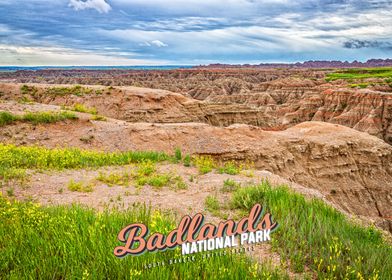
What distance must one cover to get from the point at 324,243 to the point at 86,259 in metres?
3.06

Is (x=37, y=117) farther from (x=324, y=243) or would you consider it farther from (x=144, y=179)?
(x=324, y=243)

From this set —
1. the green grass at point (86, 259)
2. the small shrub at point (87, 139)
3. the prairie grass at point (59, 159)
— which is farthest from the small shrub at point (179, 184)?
the small shrub at point (87, 139)

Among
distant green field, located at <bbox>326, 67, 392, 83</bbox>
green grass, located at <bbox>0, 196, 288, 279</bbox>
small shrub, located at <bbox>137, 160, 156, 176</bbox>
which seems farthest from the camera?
distant green field, located at <bbox>326, 67, 392, 83</bbox>

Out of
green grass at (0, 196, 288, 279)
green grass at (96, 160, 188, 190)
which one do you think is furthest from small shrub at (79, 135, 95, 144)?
green grass at (0, 196, 288, 279)

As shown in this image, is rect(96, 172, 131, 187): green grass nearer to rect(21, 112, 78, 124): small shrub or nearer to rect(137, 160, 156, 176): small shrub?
rect(137, 160, 156, 176): small shrub

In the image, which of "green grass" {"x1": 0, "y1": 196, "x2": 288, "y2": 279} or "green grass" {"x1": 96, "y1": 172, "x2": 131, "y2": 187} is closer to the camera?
"green grass" {"x1": 0, "y1": 196, "x2": 288, "y2": 279}

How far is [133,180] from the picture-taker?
389 inches

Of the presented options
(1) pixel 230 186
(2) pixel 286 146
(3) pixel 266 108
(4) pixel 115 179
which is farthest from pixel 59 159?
(3) pixel 266 108

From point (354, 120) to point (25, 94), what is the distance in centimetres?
4278

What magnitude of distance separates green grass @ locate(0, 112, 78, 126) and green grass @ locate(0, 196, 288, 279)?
52.3 ft

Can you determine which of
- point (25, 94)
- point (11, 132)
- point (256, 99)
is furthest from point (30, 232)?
point (256, 99)

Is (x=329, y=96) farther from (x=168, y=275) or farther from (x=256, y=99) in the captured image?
(x=168, y=275)

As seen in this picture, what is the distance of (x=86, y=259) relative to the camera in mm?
3779

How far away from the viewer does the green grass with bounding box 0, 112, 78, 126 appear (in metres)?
18.8
